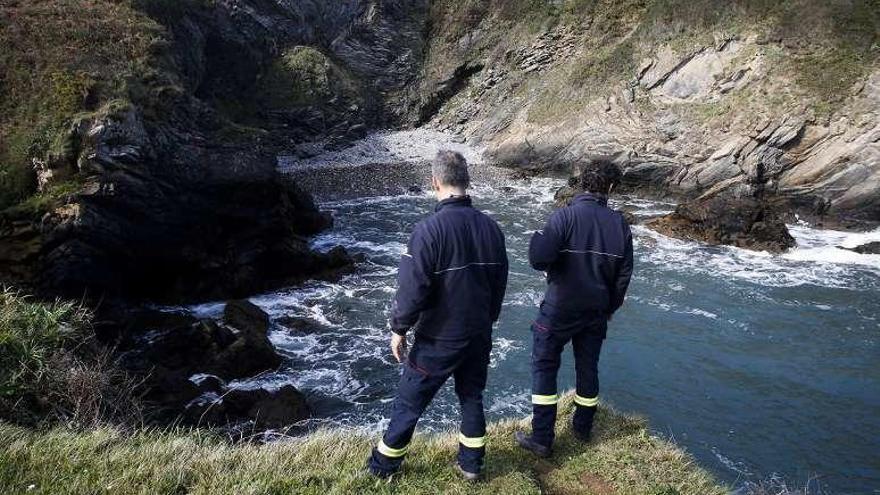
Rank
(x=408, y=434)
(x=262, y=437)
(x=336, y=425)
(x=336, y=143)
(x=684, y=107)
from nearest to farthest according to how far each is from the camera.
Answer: (x=408, y=434)
(x=262, y=437)
(x=336, y=425)
(x=684, y=107)
(x=336, y=143)

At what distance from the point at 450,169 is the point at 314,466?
2735mm

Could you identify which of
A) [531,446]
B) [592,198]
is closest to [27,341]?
[531,446]

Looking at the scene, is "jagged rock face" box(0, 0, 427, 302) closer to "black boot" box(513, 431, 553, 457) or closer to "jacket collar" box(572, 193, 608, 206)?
"black boot" box(513, 431, 553, 457)

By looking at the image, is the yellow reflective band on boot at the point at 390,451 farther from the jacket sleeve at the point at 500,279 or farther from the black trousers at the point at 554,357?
the black trousers at the point at 554,357

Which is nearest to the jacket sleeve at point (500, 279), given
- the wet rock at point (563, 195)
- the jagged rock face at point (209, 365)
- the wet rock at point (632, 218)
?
the jagged rock face at point (209, 365)

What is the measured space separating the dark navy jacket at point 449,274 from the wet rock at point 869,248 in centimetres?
2023

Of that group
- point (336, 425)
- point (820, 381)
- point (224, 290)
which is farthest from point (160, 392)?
point (820, 381)

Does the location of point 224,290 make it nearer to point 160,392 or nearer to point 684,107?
point 160,392

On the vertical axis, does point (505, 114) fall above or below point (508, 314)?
above

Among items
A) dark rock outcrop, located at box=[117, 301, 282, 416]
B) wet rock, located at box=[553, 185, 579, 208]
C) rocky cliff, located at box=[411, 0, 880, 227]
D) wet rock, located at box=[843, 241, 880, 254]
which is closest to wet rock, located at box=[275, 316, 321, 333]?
dark rock outcrop, located at box=[117, 301, 282, 416]

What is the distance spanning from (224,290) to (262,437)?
25.5 ft

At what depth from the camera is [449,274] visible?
15.8 ft

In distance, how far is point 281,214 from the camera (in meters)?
18.5

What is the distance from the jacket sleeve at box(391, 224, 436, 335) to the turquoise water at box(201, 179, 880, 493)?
591 centimetres
